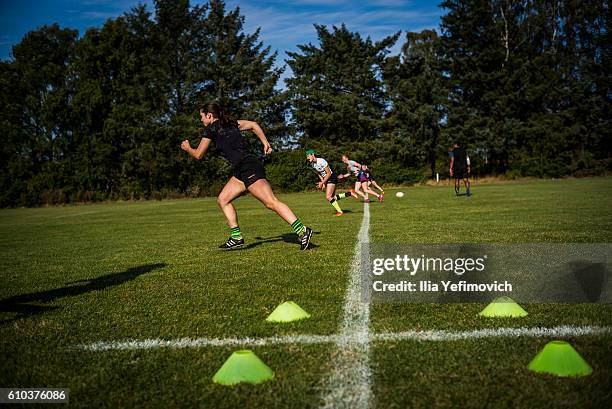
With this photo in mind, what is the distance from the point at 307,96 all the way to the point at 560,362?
4823 centimetres

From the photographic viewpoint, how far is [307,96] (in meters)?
49.3

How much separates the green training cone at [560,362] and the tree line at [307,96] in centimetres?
4086

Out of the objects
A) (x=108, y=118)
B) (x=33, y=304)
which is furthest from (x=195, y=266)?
(x=108, y=118)

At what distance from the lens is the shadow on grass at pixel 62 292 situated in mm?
4621

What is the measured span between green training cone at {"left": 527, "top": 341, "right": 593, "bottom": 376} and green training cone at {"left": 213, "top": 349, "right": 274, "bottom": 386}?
4.74 ft

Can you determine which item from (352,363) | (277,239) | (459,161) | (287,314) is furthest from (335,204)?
(352,363)

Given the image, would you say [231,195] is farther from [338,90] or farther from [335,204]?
[338,90]

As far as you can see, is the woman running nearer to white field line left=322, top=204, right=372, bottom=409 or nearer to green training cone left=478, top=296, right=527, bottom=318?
white field line left=322, top=204, right=372, bottom=409

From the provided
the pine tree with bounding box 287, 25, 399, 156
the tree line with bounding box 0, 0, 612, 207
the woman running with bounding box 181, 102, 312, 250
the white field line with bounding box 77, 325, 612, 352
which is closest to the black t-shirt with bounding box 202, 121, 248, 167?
the woman running with bounding box 181, 102, 312, 250

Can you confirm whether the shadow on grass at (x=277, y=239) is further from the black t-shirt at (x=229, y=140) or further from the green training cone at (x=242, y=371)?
the green training cone at (x=242, y=371)

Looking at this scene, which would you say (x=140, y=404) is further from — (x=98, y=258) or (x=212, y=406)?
(x=98, y=258)

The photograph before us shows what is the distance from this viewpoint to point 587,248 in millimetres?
6496

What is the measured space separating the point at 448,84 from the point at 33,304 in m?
49.9

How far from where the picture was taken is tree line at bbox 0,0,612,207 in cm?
4509
